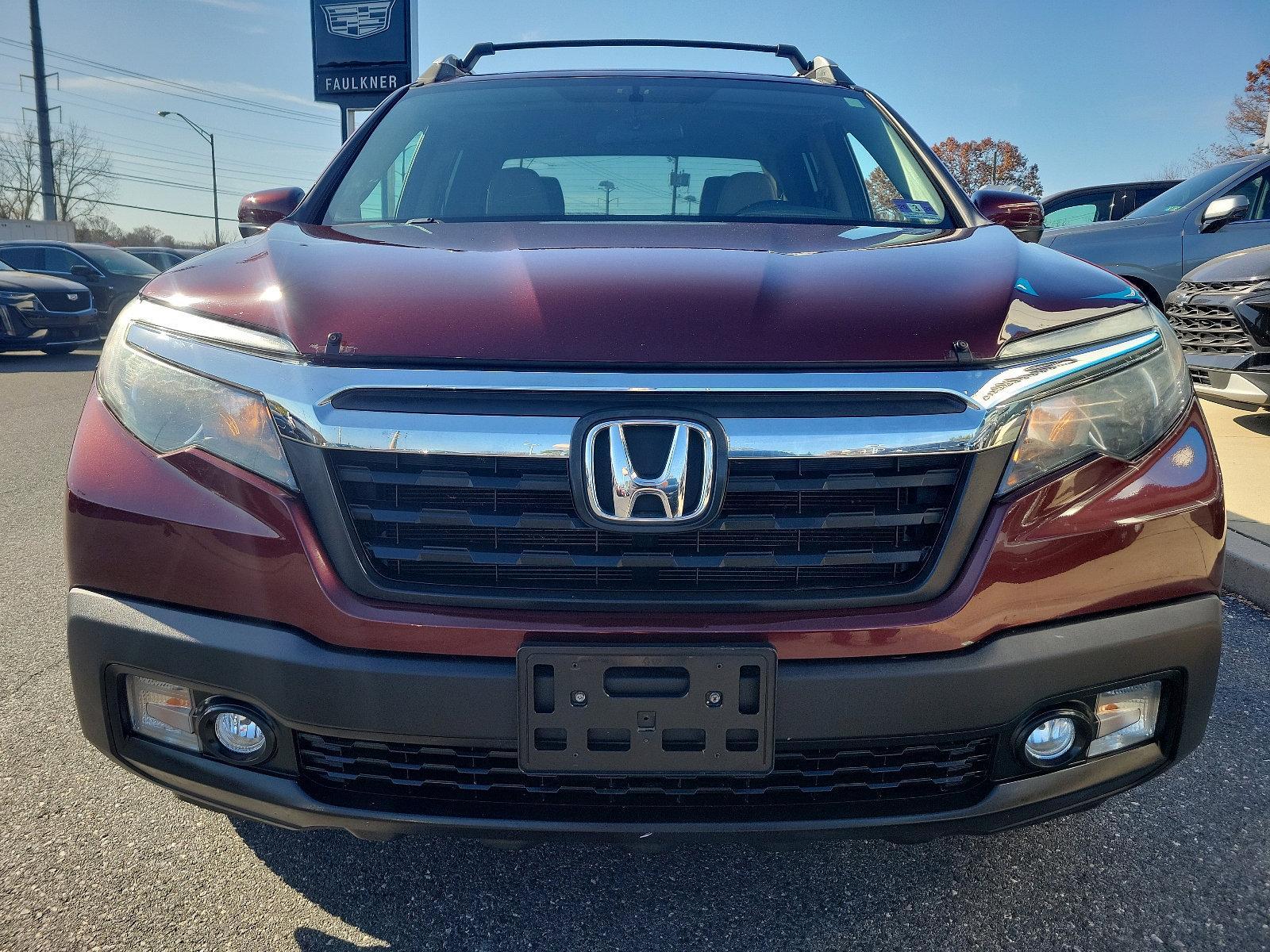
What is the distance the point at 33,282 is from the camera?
11.5 meters

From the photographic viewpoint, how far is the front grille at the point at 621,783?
145 cm

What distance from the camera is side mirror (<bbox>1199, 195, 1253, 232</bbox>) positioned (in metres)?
5.88

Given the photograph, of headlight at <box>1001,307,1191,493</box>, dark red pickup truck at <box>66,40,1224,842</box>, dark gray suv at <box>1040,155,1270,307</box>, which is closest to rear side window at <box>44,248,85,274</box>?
dark gray suv at <box>1040,155,1270,307</box>

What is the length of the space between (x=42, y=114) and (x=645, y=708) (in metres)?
36.2

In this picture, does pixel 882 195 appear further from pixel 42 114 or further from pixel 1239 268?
pixel 42 114

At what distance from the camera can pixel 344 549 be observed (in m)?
1.43

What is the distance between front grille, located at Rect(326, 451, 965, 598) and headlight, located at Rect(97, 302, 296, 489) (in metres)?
0.12

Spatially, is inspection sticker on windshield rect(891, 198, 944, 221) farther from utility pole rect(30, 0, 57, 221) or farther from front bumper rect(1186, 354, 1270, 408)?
utility pole rect(30, 0, 57, 221)

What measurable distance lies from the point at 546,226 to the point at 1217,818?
1882 millimetres

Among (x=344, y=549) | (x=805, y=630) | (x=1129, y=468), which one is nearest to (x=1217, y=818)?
(x=1129, y=468)

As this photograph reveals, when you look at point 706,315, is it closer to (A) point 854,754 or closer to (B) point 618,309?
(B) point 618,309

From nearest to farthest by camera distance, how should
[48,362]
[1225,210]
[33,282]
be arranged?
1. [1225,210]
2. [33,282]
3. [48,362]

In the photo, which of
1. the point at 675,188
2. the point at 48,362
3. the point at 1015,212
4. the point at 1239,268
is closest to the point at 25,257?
the point at 48,362

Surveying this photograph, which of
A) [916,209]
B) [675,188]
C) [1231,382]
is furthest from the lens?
[1231,382]
